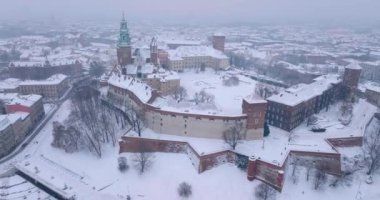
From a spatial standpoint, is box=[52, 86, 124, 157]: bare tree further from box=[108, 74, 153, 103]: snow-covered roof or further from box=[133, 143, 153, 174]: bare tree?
box=[133, 143, 153, 174]: bare tree

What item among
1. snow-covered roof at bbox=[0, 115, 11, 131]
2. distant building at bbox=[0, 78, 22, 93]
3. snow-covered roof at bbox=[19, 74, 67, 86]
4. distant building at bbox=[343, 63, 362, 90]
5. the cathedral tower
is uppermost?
the cathedral tower

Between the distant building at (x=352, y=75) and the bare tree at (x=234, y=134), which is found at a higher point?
the distant building at (x=352, y=75)

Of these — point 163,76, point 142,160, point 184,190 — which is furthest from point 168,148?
point 163,76

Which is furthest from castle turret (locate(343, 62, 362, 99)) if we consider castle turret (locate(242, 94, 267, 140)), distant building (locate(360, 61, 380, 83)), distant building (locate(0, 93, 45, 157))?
distant building (locate(0, 93, 45, 157))

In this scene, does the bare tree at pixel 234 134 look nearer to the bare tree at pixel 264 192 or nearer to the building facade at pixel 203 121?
the building facade at pixel 203 121

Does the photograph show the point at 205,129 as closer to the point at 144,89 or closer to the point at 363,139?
the point at 144,89

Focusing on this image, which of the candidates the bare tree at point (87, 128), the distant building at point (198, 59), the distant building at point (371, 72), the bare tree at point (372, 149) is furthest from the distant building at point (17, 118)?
the distant building at point (371, 72)
